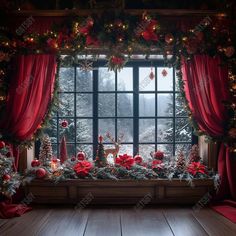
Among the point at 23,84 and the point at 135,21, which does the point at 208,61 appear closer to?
the point at 135,21

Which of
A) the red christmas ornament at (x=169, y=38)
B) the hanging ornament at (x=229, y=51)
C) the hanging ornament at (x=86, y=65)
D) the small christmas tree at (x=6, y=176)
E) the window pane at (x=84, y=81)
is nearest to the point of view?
the small christmas tree at (x=6, y=176)

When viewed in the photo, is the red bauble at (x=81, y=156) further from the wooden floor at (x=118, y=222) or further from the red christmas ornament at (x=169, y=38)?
the red christmas ornament at (x=169, y=38)

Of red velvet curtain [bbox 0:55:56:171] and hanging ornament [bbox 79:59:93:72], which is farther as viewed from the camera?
hanging ornament [bbox 79:59:93:72]

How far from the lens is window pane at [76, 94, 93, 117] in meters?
4.75

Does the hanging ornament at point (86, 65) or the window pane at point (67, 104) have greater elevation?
the hanging ornament at point (86, 65)

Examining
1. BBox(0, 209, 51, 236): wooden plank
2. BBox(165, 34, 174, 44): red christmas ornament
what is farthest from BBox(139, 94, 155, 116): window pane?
BBox(0, 209, 51, 236): wooden plank

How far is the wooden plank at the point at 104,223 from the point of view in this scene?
328 cm

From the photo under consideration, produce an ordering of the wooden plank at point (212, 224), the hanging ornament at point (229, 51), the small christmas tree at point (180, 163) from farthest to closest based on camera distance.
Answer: the small christmas tree at point (180, 163), the hanging ornament at point (229, 51), the wooden plank at point (212, 224)

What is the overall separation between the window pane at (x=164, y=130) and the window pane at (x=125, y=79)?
68cm

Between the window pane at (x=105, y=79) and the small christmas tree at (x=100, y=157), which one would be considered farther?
the window pane at (x=105, y=79)

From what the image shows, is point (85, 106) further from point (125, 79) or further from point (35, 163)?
point (35, 163)

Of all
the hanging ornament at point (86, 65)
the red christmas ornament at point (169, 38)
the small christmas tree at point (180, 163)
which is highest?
the red christmas ornament at point (169, 38)

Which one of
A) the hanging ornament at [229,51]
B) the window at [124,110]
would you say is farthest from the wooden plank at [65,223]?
the hanging ornament at [229,51]

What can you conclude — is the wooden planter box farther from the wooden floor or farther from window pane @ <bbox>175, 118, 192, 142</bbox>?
window pane @ <bbox>175, 118, 192, 142</bbox>
